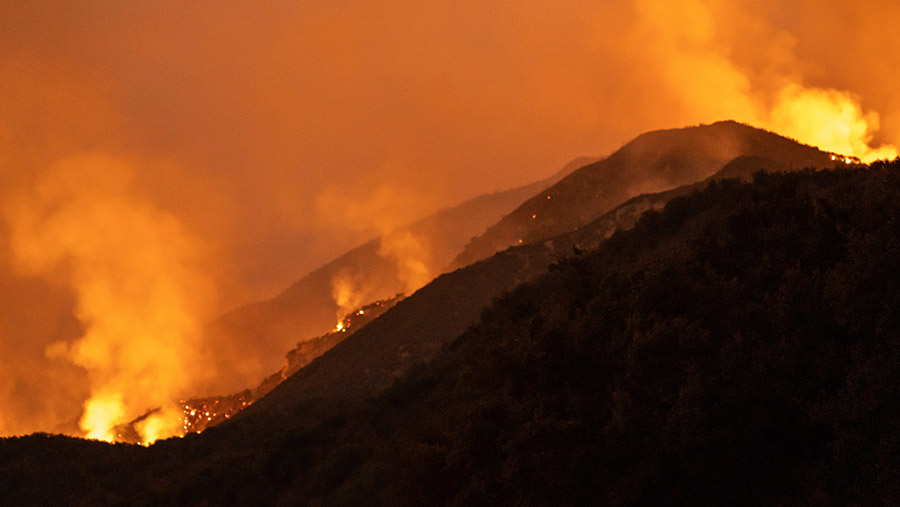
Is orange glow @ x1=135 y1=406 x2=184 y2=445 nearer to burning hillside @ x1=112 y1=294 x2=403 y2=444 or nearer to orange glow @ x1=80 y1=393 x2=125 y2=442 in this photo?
burning hillside @ x1=112 y1=294 x2=403 y2=444

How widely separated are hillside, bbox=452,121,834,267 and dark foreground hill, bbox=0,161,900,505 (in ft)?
174

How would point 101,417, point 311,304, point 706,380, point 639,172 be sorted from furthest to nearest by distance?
point 311,304
point 101,417
point 639,172
point 706,380

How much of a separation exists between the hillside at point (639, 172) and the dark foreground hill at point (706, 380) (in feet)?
174

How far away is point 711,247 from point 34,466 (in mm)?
28685

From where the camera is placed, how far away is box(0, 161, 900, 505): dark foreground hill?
11797mm

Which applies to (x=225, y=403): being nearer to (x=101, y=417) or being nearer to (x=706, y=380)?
(x=101, y=417)

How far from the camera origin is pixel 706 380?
12461mm

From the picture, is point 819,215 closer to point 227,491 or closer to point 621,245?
point 621,245

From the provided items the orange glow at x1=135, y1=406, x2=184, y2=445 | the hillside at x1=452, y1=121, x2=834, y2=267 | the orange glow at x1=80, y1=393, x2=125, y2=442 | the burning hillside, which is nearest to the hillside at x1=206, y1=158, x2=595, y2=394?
the orange glow at x1=80, y1=393, x2=125, y2=442

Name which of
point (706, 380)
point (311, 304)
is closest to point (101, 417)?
point (311, 304)

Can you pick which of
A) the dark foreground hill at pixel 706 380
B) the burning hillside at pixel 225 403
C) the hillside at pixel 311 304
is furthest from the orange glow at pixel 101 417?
the dark foreground hill at pixel 706 380

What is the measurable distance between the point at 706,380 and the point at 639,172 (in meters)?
67.4

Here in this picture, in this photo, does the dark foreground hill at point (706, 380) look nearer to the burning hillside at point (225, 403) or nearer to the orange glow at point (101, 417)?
the burning hillside at point (225, 403)

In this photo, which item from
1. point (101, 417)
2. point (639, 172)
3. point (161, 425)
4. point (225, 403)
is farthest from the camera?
point (101, 417)
